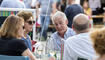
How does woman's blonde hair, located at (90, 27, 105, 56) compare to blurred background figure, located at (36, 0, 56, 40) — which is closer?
woman's blonde hair, located at (90, 27, 105, 56)

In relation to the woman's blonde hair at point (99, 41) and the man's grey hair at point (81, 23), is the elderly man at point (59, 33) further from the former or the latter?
the woman's blonde hair at point (99, 41)

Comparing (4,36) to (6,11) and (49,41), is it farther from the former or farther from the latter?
(6,11)

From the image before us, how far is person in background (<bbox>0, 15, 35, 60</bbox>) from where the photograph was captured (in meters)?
4.07

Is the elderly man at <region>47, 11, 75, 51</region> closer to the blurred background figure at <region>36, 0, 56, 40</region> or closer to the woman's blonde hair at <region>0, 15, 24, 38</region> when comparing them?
the woman's blonde hair at <region>0, 15, 24, 38</region>

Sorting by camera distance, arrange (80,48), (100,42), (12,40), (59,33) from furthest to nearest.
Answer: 1. (59,33)
2. (12,40)
3. (80,48)
4. (100,42)

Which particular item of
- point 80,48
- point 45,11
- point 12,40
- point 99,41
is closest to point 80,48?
point 80,48

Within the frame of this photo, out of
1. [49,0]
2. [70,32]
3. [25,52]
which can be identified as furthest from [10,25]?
[49,0]

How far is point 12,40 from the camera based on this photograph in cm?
410

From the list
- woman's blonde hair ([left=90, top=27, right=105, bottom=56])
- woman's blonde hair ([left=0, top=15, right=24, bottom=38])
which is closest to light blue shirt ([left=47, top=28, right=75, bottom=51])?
woman's blonde hair ([left=0, top=15, right=24, bottom=38])

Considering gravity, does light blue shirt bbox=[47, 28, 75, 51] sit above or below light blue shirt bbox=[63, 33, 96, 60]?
below

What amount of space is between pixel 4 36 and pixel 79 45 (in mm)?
909

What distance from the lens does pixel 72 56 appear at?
4.03m

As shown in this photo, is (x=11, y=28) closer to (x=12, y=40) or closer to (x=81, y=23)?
(x=12, y=40)

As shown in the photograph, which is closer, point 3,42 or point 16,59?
point 16,59
